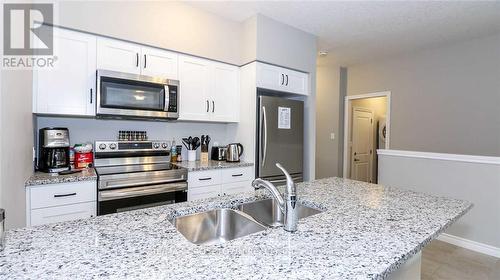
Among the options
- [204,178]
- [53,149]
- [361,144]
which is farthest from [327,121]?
[53,149]

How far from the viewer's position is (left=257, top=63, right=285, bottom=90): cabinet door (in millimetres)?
2873

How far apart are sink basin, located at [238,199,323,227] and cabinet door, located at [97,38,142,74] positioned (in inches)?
71.3

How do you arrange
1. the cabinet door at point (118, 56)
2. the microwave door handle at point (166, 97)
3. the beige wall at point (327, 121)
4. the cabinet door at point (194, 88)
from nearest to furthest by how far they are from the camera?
the cabinet door at point (118, 56)
the microwave door handle at point (166, 97)
the cabinet door at point (194, 88)
the beige wall at point (327, 121)

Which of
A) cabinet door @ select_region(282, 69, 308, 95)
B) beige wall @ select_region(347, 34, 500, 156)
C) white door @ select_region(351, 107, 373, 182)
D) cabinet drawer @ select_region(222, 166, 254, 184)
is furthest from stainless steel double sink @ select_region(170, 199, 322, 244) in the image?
white door @ select_region(351, 107, 373, 182)

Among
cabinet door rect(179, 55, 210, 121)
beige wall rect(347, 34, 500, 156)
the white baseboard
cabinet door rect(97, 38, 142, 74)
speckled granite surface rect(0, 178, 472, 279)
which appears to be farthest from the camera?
beige wall rect(347, 34, 500, 156)

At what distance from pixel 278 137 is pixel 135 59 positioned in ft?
5.65

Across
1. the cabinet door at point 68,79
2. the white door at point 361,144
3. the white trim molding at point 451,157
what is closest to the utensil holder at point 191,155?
the cabinet door at point 68,79

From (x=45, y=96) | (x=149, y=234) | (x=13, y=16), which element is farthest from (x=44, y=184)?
(x=149, y=234)

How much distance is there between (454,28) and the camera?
3.04 m

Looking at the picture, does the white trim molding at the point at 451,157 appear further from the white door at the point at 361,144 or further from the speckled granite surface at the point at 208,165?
the speckled granite surface at the point at 208,165

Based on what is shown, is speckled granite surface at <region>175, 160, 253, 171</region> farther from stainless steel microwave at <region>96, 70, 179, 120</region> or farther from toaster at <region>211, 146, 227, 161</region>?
stainless steel microwave at <region>96, 70, 179, 120</region>

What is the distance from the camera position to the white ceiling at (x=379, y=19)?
8.40 ft

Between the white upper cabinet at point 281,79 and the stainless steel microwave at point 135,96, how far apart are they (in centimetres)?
97

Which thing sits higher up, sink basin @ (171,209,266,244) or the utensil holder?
the utensil holder
